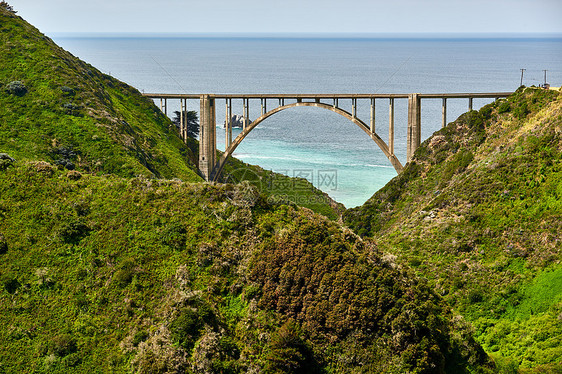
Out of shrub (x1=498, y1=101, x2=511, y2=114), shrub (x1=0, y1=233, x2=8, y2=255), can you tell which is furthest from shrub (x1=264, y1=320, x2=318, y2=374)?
shrub (x1=498, y1=101, x2=511, y2=114)

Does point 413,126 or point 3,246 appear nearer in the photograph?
point 3,246

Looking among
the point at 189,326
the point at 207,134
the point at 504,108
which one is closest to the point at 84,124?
the point at 207,134

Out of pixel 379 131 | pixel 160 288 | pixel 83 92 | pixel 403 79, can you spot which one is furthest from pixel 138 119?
pixel 403 79

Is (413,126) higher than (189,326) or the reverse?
higher

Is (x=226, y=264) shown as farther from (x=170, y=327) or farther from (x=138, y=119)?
(x=138, y=119)

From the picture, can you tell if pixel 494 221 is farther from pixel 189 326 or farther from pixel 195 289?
pixel 189 326

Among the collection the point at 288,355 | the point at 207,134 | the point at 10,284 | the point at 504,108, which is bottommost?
the point at 288,355
